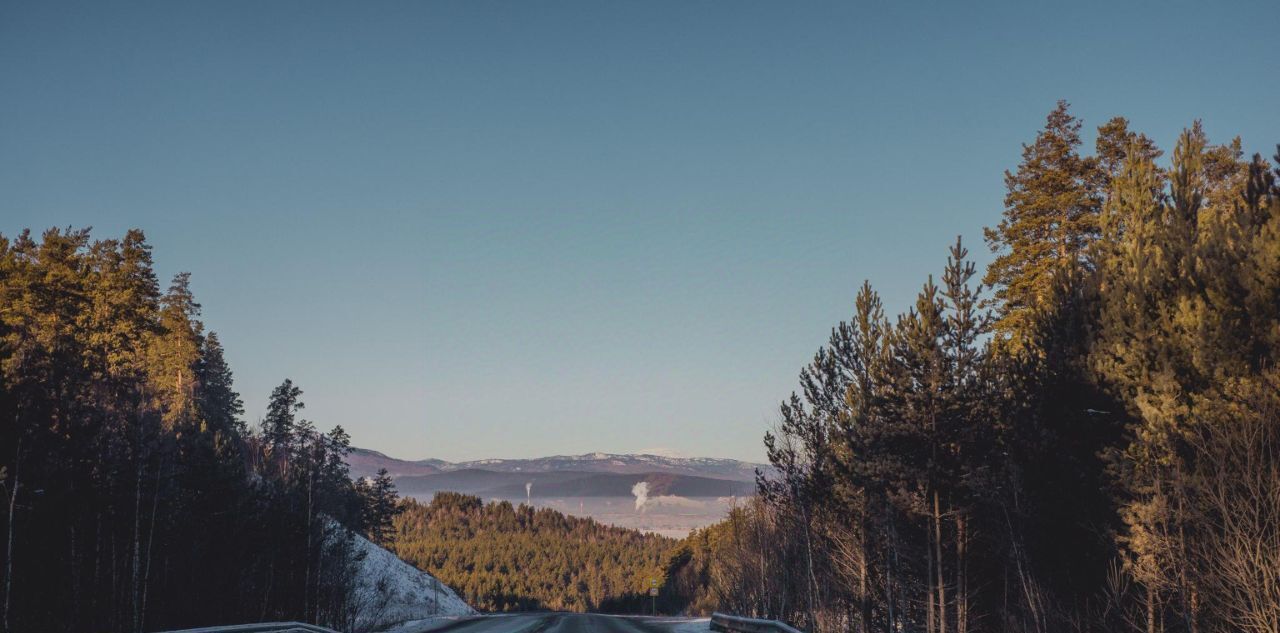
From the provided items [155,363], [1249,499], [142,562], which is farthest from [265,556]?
[1249,499]

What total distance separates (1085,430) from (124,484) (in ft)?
97.1

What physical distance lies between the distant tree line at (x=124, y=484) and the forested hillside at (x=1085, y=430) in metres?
22.9

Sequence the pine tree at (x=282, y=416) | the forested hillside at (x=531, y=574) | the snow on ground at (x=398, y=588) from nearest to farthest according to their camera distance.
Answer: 1. the pine tree at (x=282, y=416)
2. the snow on ground at (x=398, y=588)
3. the forested hillside at (x=531, y=574)

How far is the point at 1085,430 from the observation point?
702 inches

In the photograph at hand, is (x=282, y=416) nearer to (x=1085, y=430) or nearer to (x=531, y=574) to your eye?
(x=1085, y=430)

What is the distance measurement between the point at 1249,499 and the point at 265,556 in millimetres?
39085

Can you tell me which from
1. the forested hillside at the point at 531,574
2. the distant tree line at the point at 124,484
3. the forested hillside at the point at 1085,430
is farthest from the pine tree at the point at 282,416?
the forested hillside at the point at 531,574

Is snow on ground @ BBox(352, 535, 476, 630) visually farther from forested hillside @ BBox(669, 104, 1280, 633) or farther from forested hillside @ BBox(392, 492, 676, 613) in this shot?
forested hillside @ BBox(669, 104, 1280, 633)

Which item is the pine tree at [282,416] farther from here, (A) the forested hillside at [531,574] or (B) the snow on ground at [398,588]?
(A) the forested hillside at [531,574]

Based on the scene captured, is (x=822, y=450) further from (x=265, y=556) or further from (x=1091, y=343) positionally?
(x=265, y=556)

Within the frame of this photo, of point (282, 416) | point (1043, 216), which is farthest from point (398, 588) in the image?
point (1043, 216)

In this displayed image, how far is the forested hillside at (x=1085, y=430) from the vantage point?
13727 mm

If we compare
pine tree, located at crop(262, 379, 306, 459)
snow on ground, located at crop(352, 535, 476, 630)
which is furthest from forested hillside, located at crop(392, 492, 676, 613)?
pine tree, located at crop(262, 379, 306, 459)

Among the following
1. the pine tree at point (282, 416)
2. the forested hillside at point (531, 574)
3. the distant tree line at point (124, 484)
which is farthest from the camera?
the forested hillside at point (531, 574)
